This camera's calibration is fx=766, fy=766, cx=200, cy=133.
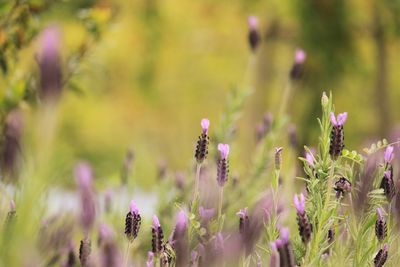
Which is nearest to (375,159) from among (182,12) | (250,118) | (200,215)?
(200,215)

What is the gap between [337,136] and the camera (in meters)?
1.26

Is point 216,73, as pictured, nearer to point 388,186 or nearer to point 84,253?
point 388,186

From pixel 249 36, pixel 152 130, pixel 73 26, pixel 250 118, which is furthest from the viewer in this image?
pixel 152 130

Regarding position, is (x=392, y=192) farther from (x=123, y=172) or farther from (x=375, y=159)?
(x=123, y=172)

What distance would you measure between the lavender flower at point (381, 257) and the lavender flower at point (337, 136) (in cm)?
21

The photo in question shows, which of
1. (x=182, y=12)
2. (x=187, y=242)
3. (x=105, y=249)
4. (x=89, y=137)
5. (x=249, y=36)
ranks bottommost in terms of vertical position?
(x=105, y=249)

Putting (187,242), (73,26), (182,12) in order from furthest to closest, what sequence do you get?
(73,26), (182,12), (187,242)

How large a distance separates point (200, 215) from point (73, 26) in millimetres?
14496

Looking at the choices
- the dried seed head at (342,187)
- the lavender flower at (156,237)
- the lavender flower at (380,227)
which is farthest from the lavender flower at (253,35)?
the lavender flower at (156,237)

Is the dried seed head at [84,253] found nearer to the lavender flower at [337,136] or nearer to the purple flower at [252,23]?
the lavender flower at [337,136]

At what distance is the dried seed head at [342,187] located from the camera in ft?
4.47

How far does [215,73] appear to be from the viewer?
14773 mm

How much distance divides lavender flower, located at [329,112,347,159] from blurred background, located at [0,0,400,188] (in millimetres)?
6669

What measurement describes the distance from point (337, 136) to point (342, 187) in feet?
0.47
